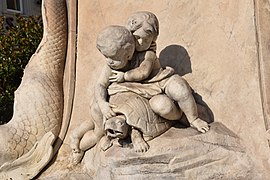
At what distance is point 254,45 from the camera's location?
339cm

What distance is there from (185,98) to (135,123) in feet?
1.03

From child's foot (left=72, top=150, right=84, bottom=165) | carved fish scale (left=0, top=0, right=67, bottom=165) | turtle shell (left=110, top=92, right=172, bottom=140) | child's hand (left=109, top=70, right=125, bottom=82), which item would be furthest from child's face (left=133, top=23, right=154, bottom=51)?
carved fish scale (left=0, top=0, right=67, bottom=165)

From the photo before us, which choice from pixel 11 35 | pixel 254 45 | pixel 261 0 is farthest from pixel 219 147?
pixel 11 35

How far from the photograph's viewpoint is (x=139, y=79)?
327 centimetres

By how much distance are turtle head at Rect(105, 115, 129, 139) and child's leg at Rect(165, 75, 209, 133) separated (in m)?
0.31

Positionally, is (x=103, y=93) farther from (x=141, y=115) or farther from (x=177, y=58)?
(x=177, y=58)

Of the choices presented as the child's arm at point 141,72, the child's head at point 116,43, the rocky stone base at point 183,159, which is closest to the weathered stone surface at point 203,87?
the rocky stone base at point 183,159

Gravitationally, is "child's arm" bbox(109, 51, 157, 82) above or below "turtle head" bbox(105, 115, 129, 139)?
above

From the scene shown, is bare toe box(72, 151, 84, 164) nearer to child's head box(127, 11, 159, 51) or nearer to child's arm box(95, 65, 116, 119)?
child's arm box(95, 65, 116, 119)

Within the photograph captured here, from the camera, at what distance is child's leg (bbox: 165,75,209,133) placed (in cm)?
315

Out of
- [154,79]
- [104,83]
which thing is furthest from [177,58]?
[104,83]

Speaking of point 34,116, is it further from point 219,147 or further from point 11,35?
point 11,35

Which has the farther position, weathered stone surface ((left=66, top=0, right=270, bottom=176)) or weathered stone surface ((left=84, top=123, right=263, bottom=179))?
weathered stone surface ((left=66, top=0, right=270, bottom=176))

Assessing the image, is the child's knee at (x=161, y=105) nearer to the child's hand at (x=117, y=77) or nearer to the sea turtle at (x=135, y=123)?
the sea turtle at (x=135, y=123)
